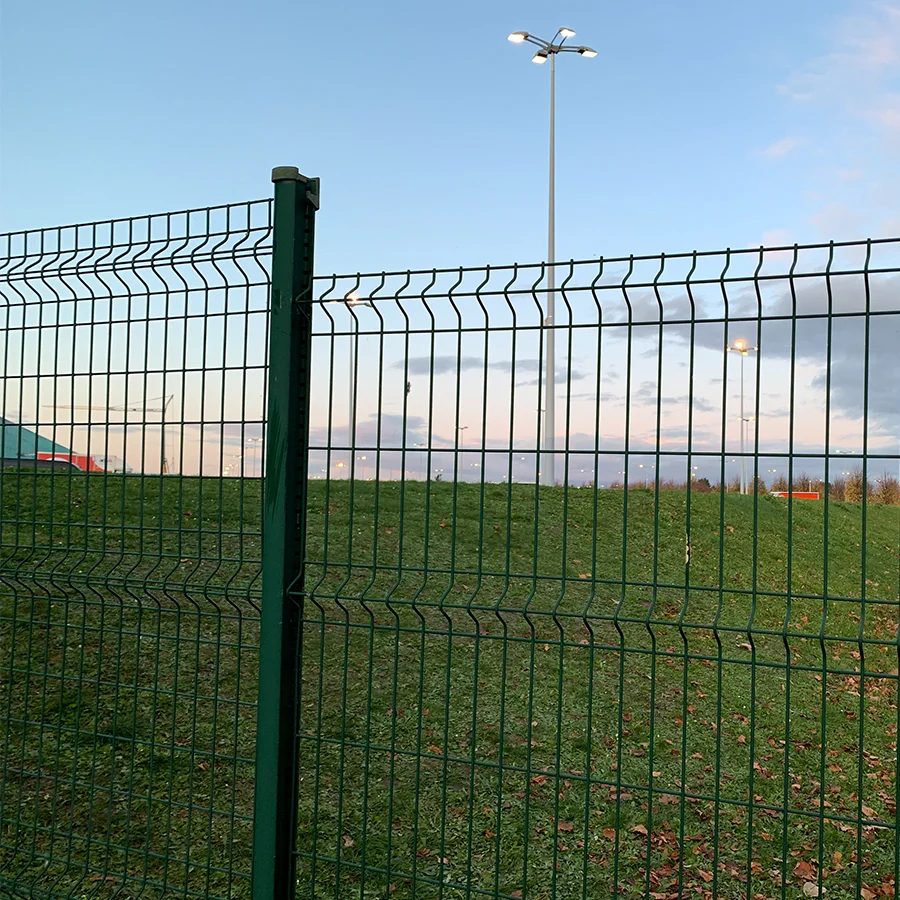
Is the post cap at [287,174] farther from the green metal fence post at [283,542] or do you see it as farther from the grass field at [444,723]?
the grass field at [444,723]

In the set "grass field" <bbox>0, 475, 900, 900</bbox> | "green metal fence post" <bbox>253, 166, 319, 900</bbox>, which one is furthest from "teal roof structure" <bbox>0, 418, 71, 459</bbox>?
"green metal fence post" <bbox>253, 166, 319, 900</bbox>

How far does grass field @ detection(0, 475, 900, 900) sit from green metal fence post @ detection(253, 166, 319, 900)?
6.1 inches

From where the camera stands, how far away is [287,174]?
3846mm

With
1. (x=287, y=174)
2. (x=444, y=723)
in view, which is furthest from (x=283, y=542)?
(x=444, y=723)

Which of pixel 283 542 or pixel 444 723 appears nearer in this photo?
pixel 283 542

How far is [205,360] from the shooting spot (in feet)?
13.4

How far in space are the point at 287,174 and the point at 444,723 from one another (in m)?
3.91

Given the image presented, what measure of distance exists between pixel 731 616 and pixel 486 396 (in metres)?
9.52

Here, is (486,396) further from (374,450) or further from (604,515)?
(604,515)

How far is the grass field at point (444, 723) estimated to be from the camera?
141 inches

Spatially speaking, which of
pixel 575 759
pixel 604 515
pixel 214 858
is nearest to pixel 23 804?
pixel 214 858

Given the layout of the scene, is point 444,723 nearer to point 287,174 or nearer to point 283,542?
point 283,542

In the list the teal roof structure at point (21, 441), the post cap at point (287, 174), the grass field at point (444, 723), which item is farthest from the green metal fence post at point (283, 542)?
the teal roof structure at point (21, 441)

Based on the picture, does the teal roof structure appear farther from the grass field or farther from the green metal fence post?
the green metal fence post
